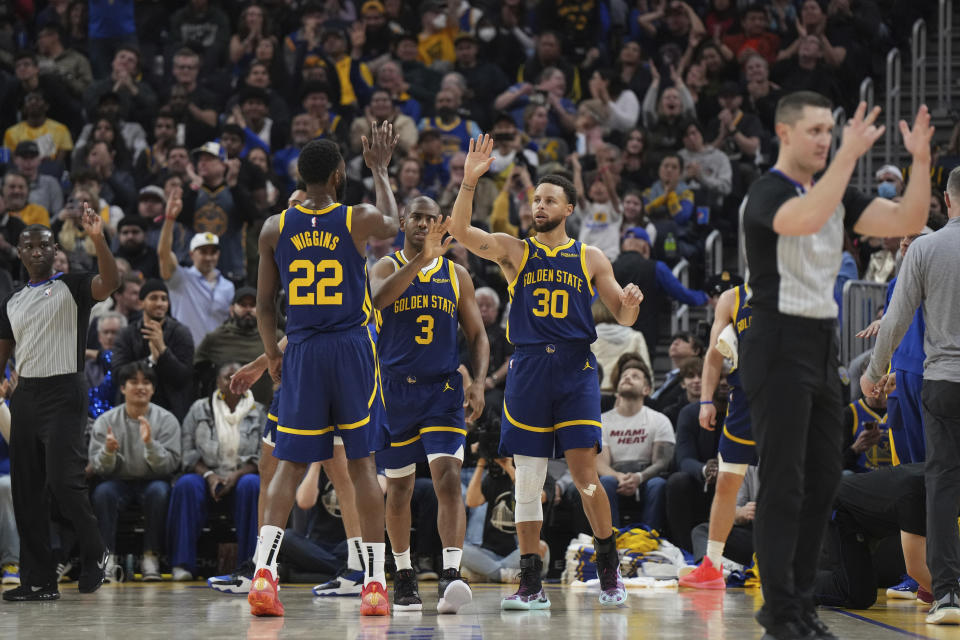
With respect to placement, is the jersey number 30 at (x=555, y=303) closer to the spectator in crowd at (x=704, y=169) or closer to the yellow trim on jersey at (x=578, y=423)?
the yellow trim on jersey at (x=578, y=423)

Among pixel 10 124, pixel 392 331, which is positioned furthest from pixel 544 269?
pixel 10 124

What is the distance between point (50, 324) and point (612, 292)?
12.6ft

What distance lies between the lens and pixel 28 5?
18453mm

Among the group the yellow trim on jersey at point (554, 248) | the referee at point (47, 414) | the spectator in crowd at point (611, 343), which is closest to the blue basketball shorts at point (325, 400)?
the yellow trim on jersey at point (554, 248)

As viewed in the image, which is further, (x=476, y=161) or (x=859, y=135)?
(x=476, y=161)

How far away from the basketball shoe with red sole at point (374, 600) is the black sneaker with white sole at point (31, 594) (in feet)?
8.93

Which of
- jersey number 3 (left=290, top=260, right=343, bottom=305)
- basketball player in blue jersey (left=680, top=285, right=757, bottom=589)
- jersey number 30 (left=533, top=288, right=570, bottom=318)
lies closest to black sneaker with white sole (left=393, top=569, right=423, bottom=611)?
jersey number 3 (left=290, top=260, right=343, bottom=305)

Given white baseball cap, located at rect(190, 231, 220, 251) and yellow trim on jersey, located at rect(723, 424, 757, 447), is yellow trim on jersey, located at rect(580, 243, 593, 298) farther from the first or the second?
white baseball cap, located at rect(190, 231, 220, 251)

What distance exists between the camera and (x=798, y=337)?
5.29 m

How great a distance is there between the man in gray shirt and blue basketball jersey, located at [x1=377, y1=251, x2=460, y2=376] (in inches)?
98.7

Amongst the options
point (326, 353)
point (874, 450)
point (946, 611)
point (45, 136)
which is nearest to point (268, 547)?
point (326, 353)

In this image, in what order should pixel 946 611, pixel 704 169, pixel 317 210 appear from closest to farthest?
pixel 946 611 < pixel 317 210 < pixel 704 169

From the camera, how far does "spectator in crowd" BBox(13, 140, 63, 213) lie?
1438 cm

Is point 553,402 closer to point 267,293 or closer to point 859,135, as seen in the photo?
point 267,293
